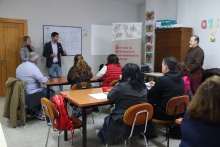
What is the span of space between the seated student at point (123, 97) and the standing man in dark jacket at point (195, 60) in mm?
2637

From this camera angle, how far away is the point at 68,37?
6.20 m

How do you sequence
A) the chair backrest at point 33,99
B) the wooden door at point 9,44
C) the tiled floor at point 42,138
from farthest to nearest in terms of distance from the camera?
the wooden door at point 9,44 < the chair backrest at point 33,99 < the tiled floor at point 42,138

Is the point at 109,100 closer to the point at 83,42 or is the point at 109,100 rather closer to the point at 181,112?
the point at 181,112

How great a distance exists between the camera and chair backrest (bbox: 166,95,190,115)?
2641 millimetres

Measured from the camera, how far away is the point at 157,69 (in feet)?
19.6

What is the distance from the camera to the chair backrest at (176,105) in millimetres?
2641

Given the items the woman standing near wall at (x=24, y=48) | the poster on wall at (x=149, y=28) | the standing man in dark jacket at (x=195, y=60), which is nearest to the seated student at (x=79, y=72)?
the woman standing near wall at (x=24, y=48)

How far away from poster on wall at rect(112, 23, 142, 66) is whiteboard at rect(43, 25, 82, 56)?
1138 mm

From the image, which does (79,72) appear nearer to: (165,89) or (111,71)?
(111,71)

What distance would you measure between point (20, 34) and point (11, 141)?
326 centimetres

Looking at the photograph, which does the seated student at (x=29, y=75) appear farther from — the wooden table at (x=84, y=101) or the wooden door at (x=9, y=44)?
the wooden door at (x=9, y=44)

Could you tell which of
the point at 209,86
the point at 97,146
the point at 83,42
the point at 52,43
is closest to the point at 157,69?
the point at 83,42

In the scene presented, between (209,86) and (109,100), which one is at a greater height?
(209,86)

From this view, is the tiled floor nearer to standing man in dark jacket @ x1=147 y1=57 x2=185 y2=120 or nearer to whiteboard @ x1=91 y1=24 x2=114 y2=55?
standing man in dark jacket @ x1=147 y1=57 x2=185 y2=120
